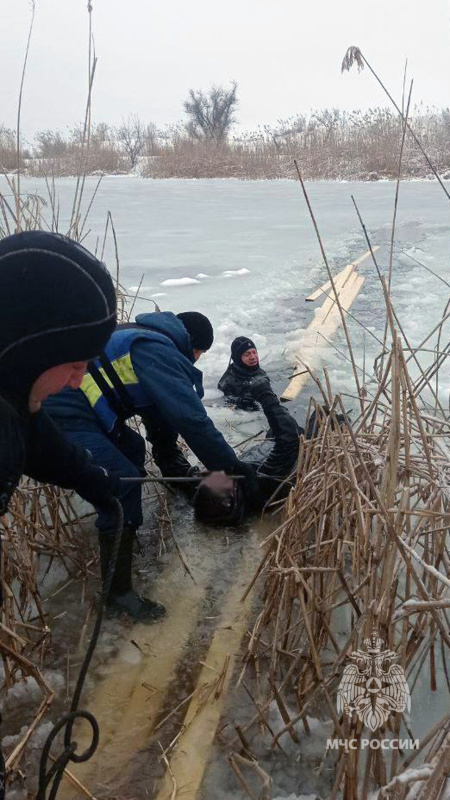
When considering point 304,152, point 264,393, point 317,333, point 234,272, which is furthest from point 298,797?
point 304,152

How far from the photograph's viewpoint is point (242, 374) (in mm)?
3488

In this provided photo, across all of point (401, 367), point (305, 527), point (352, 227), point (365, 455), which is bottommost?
point (305, 527)

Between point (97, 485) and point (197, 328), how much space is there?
1099mm

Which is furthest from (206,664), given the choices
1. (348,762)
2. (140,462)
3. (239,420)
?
(239,420)

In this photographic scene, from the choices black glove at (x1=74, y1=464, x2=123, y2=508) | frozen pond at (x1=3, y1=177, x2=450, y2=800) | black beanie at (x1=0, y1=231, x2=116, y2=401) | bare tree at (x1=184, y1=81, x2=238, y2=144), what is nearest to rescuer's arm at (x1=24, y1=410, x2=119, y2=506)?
black glove at (x1=74, y1=464, x2=123, y2=508)

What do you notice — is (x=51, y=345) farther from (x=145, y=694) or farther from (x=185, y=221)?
(x=185, y=221)

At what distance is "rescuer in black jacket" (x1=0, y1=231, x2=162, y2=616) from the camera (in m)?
1.13

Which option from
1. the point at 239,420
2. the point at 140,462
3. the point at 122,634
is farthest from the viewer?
the point at 239,420

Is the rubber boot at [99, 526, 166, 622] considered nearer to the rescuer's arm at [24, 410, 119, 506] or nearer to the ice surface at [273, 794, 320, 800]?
the rescuer's arm at [24, 410, 119, 506]

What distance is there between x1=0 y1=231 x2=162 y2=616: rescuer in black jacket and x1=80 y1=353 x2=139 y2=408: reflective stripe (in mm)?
807

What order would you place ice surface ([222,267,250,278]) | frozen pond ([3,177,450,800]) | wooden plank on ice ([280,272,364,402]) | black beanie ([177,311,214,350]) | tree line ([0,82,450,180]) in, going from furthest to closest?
tree line ([0,82,450,180])
ice surface ([222,267,250,278])
wooden plank on ice ([280,272,364,402])
black beanie ([177,311,214,350])
frozen pond ([3,177,450,800])

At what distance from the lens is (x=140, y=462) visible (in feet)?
8.55

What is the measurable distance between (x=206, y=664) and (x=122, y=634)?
1.12 feet

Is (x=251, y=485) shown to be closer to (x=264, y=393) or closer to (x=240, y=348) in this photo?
(x=264, y=393)
